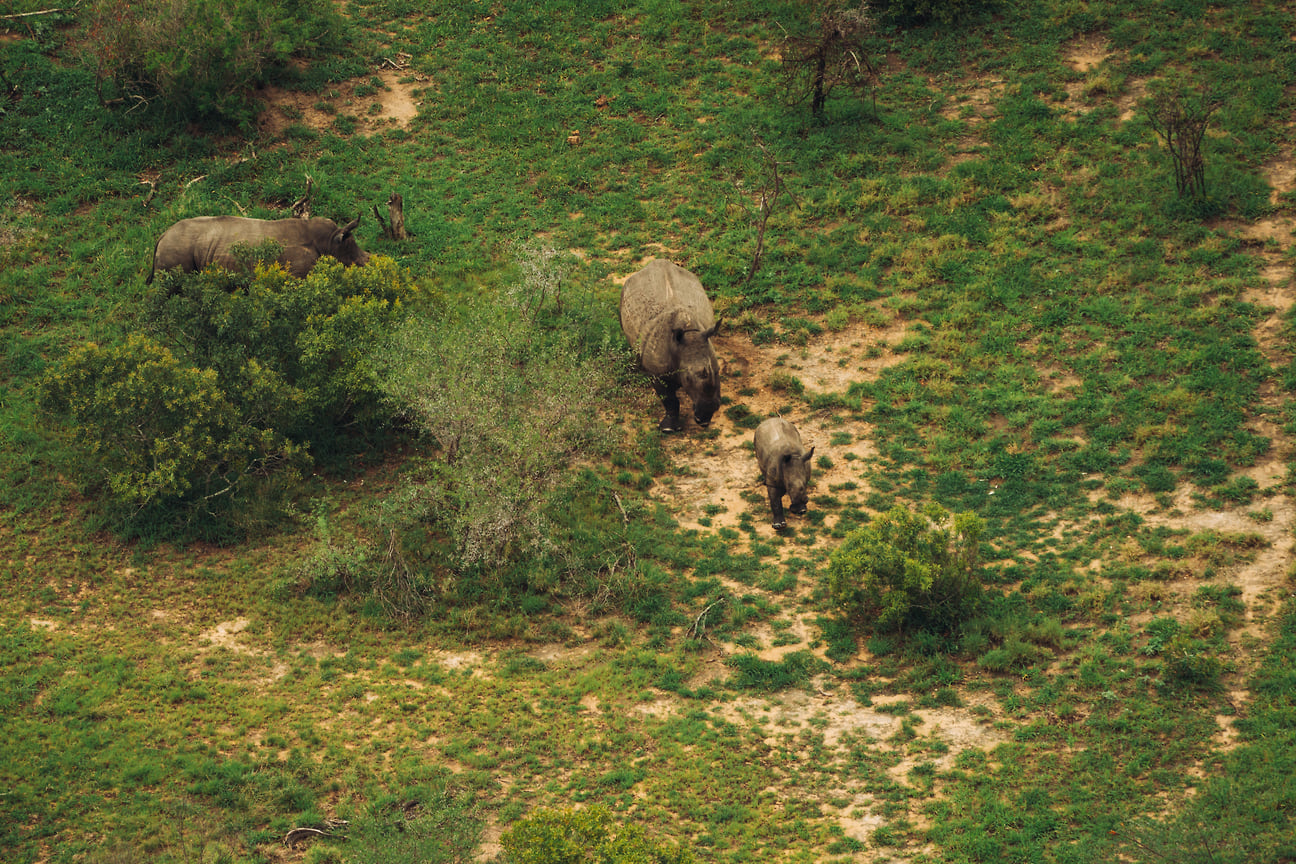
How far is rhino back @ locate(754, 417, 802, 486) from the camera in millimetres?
16859

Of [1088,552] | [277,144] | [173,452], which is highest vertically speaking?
[277,144]

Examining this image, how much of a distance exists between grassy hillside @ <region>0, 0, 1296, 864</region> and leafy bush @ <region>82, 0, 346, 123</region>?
62 centimetres

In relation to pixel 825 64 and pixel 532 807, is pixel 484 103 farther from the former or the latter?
pixel 532 807

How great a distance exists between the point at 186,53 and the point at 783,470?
16443mm

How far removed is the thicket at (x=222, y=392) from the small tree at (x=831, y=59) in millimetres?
11595

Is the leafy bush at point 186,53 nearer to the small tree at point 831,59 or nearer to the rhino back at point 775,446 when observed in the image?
the small tree at point 831,59

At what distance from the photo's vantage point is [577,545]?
16.8 m

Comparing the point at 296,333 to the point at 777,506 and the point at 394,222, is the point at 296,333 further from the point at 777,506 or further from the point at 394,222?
the point at 777,506

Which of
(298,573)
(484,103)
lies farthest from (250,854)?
(484,103)

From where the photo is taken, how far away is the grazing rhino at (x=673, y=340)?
18.7 meters

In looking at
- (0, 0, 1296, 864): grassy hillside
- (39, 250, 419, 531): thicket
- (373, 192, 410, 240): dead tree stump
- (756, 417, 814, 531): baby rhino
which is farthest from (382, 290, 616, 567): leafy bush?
(373, 192, 410, 240): dead tree stump

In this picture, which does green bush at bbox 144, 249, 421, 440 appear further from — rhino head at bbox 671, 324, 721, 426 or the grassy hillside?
rhino head at bbox 671, 324, 721, 426

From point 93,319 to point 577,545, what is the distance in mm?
10683

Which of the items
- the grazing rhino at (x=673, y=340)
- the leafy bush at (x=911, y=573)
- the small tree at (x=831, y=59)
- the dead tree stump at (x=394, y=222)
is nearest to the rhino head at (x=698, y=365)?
the grazing rhino at (x=673, y=340)
